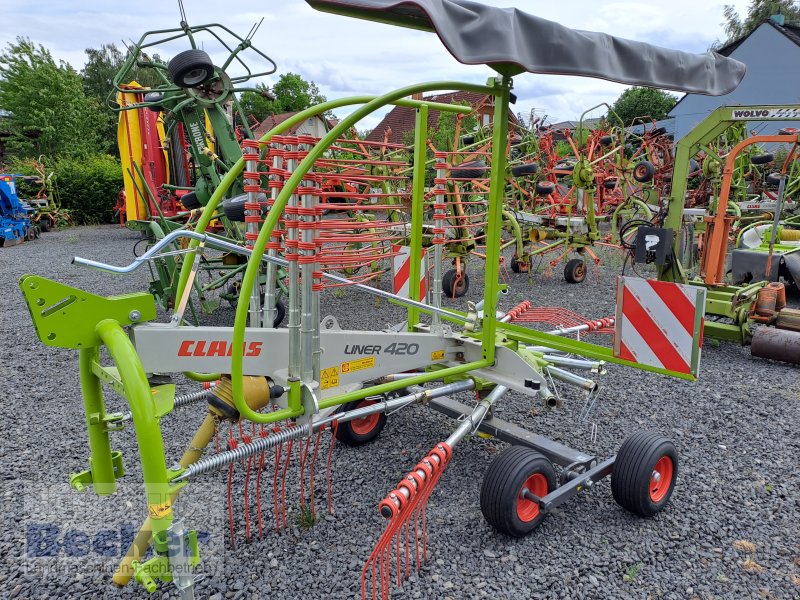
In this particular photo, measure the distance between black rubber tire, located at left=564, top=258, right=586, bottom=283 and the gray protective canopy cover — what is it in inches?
240

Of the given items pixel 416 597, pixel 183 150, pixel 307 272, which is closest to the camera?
pixel 307 272

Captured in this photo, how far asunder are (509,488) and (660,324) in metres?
1.17

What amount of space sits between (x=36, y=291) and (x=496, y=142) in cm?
197

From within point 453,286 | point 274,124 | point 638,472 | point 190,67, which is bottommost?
point 638,472

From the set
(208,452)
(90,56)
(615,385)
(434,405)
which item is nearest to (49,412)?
(208,452)

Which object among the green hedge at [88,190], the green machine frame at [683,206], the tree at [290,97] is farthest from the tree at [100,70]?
the green machine frame at [683,206]

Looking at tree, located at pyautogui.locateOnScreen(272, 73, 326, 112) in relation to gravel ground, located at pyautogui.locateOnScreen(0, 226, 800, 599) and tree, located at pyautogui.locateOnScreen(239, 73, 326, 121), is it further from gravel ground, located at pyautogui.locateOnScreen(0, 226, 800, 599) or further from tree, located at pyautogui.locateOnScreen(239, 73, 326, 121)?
gravel ground, located at pyautogui.locateOnScreen(0, 226, 800, 599)

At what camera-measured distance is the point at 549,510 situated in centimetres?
276

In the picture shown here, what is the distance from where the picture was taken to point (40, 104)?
24.2 m

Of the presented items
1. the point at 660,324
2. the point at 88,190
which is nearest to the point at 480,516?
the point at 660,324

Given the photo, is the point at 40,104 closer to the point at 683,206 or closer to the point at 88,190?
the point at 88,190

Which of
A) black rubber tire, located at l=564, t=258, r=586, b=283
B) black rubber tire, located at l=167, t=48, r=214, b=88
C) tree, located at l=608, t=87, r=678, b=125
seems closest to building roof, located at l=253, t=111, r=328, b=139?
black rubber tire, located at l=167, t=48, r=214, b=88

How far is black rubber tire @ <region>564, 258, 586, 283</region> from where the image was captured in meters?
9.04

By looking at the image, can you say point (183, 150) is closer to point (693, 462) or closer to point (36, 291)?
point (36, 291)
